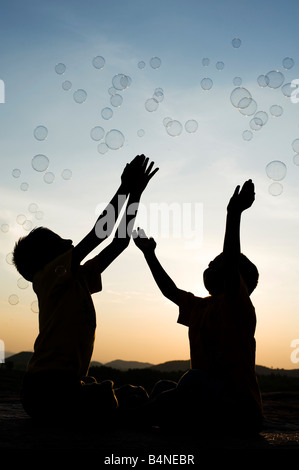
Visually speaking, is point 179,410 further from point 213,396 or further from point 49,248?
point 49,248

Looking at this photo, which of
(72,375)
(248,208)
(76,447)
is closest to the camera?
(76,447)

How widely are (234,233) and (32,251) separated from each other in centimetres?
149

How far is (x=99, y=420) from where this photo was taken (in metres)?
3.08

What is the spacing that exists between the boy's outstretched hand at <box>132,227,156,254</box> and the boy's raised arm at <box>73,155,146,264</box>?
83 cm

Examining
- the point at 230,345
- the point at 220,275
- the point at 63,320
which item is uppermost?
the point at 220,275

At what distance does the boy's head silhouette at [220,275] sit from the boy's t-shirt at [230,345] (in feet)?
0.49

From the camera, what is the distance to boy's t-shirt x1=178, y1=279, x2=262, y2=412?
3123 millimetres

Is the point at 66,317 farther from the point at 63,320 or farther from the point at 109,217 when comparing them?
the point at 109,217

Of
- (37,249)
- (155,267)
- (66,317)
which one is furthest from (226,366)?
(37,249)

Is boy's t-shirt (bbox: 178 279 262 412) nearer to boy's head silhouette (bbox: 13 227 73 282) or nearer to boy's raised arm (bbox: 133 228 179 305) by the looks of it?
boy's raised arm (bbox: 133 228 179 305)

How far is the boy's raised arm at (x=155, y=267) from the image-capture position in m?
4.10

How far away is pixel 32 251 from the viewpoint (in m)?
3.50
